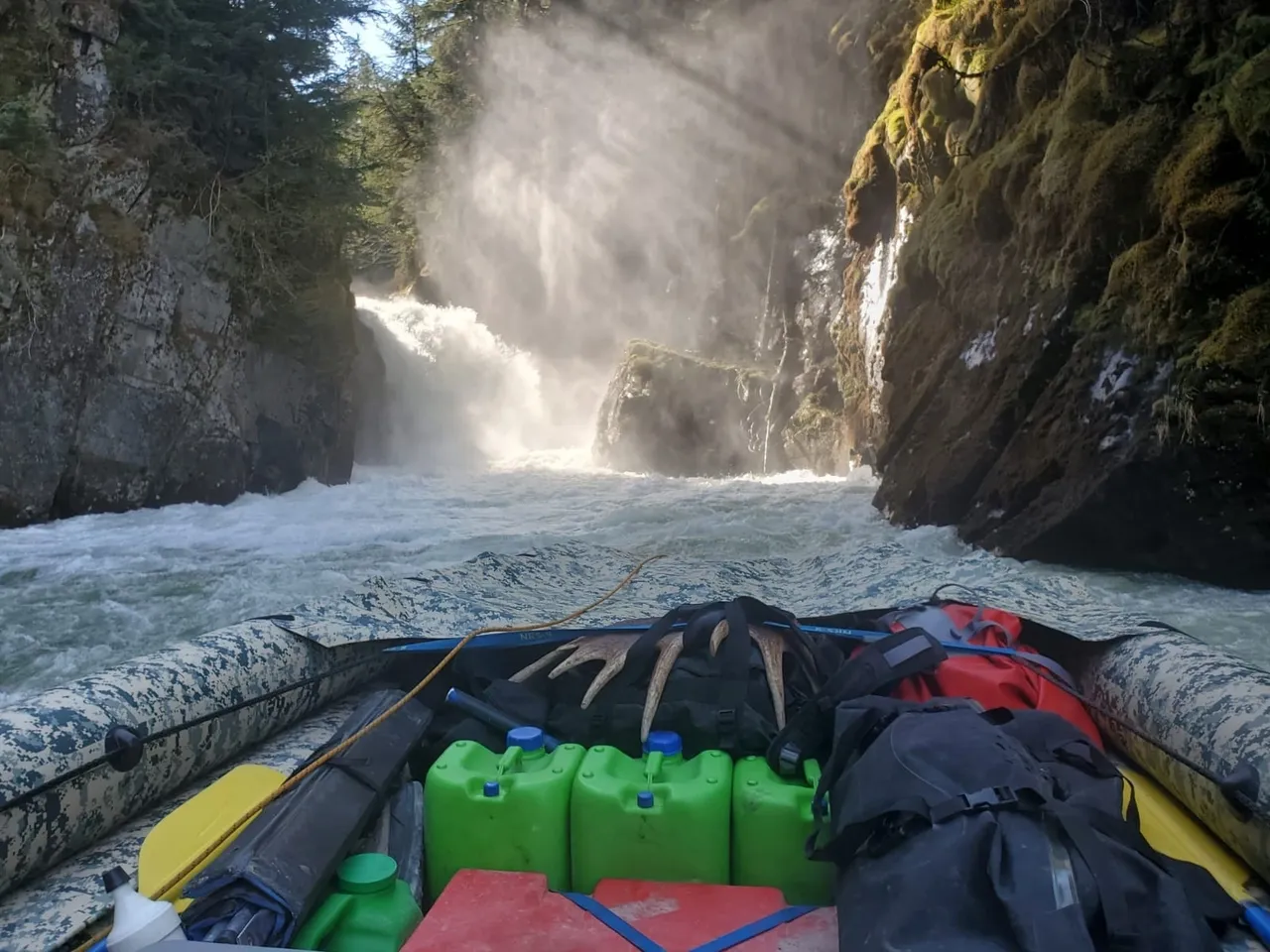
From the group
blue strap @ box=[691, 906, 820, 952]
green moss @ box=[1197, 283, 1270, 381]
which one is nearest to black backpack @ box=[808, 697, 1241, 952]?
blue strap @ box=[691, 906, 820, 952]

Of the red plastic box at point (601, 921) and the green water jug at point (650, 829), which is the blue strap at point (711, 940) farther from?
the green water jug at point (650, 829)

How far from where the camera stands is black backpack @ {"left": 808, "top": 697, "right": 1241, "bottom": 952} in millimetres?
1376

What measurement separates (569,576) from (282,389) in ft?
33.4

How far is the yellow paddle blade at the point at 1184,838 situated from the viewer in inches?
72.5

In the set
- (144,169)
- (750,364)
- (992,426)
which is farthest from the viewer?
(750,364)

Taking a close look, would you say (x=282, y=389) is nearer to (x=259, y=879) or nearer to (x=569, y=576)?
(x=569, y=576)

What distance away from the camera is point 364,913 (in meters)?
1.81

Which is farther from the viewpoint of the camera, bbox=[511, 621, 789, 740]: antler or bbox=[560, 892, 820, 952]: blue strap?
bbox=[511, 621, 789, 740]: antler

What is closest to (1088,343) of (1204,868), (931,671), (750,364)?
(931,671)

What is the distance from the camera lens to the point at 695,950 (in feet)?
5.31

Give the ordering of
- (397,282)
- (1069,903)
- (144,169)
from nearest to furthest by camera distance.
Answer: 1. (1069,903)
2. (144,169)
3. (397,282)

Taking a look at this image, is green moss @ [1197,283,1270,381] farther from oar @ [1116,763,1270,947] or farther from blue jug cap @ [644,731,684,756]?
blue jug cap @ [644,731,684,756]

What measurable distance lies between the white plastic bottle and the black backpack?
1.14m

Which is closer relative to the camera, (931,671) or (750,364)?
(931,671)
